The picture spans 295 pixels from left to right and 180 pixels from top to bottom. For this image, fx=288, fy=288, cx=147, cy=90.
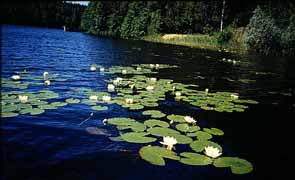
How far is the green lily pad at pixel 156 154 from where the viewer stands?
3662mm

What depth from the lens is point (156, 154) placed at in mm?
3822

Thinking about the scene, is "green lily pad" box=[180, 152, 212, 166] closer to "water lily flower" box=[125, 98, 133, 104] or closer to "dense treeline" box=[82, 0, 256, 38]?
"water lily flower" box=[125, 98, 133, 104]

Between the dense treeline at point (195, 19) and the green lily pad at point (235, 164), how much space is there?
2484cm

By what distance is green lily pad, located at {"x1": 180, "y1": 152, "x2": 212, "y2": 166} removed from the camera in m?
3.71

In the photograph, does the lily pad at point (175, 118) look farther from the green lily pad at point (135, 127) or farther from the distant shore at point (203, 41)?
the distant shore at point (203, 41)

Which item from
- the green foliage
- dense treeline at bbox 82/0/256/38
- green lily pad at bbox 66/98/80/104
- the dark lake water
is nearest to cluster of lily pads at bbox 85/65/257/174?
the dark lake water

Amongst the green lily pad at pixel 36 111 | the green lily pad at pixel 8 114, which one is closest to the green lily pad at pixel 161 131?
the green lily pad at pixel 36 111

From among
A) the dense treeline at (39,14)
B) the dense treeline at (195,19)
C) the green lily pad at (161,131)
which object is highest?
the dense treeline at (39,14)

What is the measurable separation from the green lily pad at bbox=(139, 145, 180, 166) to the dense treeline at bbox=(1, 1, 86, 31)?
106682mm

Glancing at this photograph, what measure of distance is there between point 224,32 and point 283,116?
101ft

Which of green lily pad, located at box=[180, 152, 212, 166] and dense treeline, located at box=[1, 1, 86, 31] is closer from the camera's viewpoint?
green lily pad, located at box=[180, 152, 212, 166]

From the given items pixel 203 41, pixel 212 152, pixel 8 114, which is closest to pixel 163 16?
pixel 203 41

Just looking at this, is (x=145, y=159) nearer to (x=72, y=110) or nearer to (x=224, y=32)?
(x=72, y=110)

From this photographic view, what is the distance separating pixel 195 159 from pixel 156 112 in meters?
2.09
